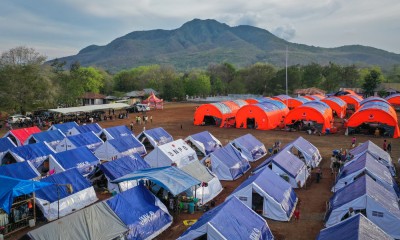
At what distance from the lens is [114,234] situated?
33.3 ft

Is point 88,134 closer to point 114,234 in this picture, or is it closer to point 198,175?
point 198,175

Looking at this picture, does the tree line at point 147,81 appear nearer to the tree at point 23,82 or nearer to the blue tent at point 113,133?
the tree at point 23,82

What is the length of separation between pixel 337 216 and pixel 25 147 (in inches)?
703

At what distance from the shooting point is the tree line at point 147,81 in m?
42.7

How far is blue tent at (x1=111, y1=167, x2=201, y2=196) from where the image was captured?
40.6 ft

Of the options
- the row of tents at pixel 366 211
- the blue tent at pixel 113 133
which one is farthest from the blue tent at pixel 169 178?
the blue tent at pixel 113 133

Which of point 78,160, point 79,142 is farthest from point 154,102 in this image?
point 78,160

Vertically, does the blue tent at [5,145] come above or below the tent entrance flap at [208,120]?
above

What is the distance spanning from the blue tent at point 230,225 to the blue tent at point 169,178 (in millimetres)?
2174

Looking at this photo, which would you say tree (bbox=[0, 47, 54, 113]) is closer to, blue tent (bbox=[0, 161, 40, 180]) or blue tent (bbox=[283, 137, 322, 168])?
blue tent (bbox=[0, 161, 40, 180])

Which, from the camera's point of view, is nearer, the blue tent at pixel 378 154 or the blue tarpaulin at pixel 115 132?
the blue tent at pixel 378 154

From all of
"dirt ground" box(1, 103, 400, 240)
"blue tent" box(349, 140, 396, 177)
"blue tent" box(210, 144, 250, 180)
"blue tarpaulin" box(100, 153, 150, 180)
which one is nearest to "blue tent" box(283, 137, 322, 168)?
"dirt ground" box(1, 103, 400, 240)

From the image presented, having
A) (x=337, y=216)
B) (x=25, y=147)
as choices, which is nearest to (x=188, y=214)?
(x=337, y=216)

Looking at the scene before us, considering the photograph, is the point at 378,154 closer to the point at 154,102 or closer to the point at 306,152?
the point at 306,152
